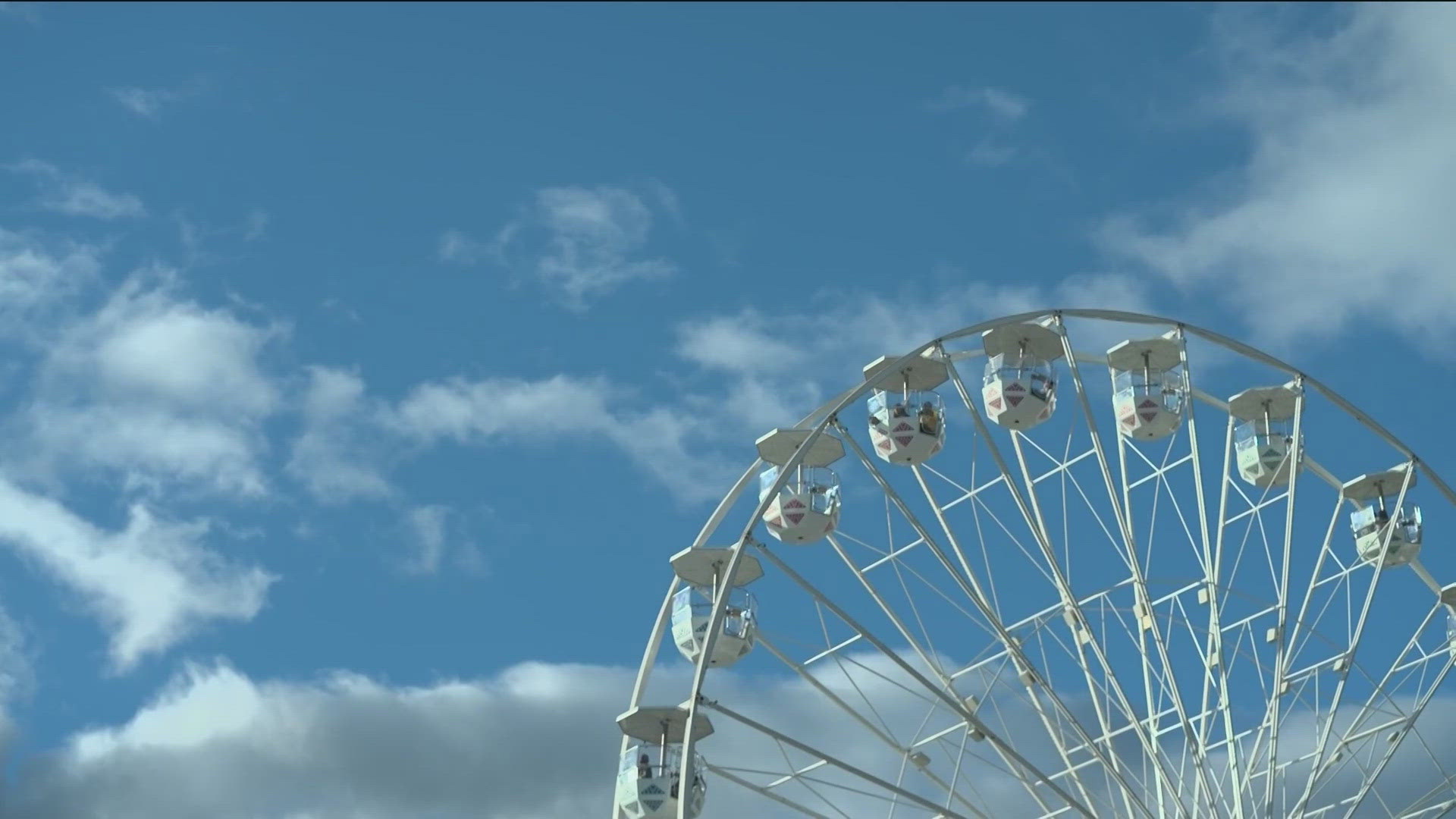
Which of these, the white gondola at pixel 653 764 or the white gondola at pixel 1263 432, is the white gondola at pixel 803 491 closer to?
the white gondola at pixel 653 764

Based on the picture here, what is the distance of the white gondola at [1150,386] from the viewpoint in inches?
1228

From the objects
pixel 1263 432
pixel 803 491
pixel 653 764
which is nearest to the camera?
pixel 653 764

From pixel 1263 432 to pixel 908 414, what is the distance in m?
5.81

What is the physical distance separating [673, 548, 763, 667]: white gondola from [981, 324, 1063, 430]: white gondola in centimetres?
483

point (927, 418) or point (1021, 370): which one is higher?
point (1021, 370)

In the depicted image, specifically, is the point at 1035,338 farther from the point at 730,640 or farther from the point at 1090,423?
the point at 730,640

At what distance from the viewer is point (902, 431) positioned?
3025 centimetres

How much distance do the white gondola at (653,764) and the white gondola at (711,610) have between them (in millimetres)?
1833

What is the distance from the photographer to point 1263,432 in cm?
3209

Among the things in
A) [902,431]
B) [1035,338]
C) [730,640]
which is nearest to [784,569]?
[730,640]

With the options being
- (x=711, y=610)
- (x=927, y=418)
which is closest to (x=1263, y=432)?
(x=927, y=418)

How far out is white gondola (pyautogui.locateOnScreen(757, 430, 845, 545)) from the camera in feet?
96.4

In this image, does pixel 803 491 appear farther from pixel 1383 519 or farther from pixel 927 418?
pixel 1383 519

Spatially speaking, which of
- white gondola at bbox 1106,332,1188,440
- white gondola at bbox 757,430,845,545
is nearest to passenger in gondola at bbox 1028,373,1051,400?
white gondola at bbox 1106,332,1188,440
